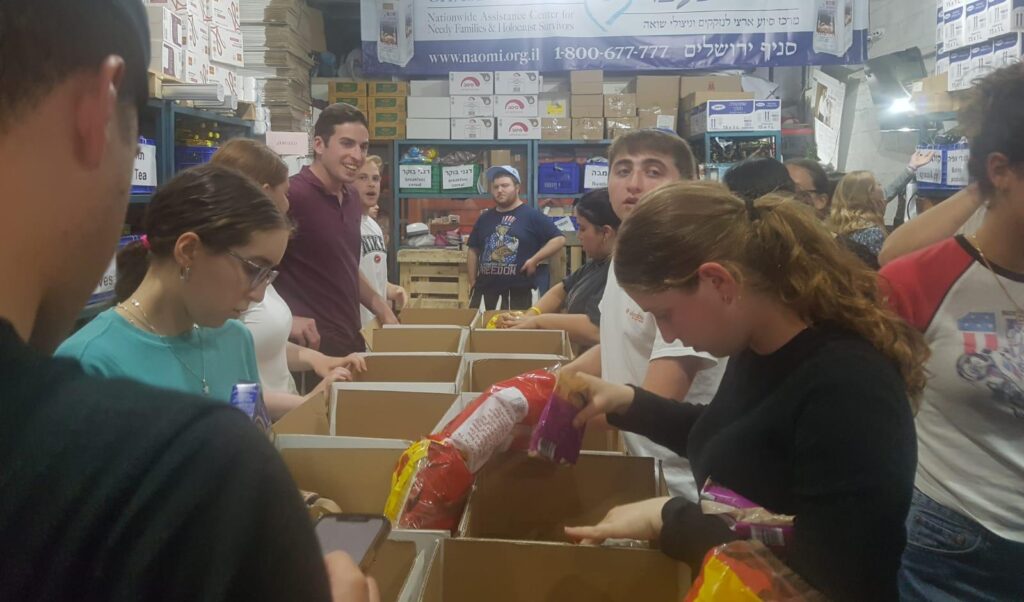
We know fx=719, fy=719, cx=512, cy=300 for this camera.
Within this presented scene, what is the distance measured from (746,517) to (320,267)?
2171mm

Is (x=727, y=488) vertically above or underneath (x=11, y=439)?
underneath

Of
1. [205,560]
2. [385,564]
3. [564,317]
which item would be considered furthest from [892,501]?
[564,317]

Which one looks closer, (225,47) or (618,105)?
(225,47)

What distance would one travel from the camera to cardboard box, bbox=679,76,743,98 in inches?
255

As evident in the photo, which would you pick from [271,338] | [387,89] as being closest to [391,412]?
[271,338]

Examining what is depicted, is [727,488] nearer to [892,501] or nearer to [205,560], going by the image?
A: [892,501]

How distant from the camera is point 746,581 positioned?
89 cm

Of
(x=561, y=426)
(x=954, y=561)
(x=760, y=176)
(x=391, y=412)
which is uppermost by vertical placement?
(x=760, y=176)

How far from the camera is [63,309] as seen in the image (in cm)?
45

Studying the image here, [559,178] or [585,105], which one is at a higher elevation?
[585,105]

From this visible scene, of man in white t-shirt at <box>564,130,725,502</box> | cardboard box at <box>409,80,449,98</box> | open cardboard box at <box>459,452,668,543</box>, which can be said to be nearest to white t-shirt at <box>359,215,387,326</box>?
man in white t-shirt at <box>564,130,725,502</box>

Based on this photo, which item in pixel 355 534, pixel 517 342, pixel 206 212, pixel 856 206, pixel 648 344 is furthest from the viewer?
pixel 856 206

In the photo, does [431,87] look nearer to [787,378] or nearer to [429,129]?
[429,129]

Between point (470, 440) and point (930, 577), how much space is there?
941mm
